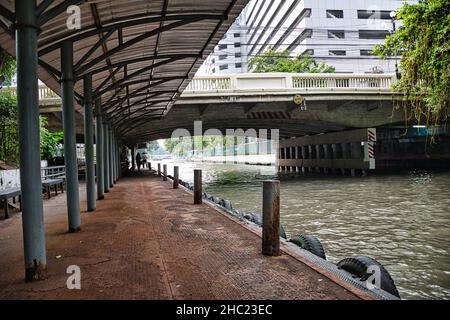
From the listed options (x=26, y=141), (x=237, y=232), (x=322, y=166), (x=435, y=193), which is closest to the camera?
(x=26, y=141)

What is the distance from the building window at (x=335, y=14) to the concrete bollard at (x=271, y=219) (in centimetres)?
5701

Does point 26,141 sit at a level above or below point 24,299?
above

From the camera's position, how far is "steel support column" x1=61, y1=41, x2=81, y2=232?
617 cm

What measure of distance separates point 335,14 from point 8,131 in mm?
53907

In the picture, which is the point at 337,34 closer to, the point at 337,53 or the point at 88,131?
the point at 337,53

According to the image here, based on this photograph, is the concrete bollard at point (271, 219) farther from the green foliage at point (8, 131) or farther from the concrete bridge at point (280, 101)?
the concrete bridge at point (280, 101)

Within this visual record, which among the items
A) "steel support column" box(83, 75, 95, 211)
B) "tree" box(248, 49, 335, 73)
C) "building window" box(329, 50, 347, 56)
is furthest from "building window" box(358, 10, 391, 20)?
"steel support column" box(83, 75, 95, 211)

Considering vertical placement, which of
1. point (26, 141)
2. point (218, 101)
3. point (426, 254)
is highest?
point (218, 101)

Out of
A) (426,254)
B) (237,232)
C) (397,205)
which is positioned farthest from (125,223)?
(397,205)

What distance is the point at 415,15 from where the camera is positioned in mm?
8602

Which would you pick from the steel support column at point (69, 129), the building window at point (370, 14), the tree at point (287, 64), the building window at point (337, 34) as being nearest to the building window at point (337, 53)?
the building window at point (337, 34)

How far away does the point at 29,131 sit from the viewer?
A: 3854 mm

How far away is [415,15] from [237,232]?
21.4 feet

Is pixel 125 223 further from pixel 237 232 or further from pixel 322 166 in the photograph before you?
pixel 322 166
